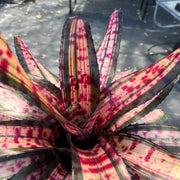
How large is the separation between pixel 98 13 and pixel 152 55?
0.86 m

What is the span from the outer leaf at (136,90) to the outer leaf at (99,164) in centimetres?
5

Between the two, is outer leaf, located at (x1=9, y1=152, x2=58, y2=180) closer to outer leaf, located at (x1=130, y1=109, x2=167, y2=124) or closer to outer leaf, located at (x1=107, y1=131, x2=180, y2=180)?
outer leaf, located at (x1=107, y1=131, x2=180, y2=180)

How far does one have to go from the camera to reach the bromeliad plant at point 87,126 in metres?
0.30

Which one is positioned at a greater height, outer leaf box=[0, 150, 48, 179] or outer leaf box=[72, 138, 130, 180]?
outer leaf box=[72, 138, 130, 180]

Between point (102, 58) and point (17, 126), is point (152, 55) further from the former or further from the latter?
point (17, 126)

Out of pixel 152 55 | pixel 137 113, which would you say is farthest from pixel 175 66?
pixel 152 55

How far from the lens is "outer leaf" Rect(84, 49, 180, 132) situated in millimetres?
299

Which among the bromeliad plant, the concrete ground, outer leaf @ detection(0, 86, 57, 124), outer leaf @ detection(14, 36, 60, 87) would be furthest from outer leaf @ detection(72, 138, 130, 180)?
the concrete ground

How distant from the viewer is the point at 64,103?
1.26 ft

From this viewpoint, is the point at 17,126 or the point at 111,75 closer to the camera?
the point at 17,126

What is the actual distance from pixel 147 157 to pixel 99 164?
3.7 inches

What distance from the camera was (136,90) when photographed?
0.33 metres

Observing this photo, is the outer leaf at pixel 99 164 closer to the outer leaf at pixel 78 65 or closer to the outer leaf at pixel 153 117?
the outer leaf at pixel 78 65

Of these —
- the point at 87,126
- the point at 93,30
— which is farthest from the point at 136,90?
the point at 93,30
